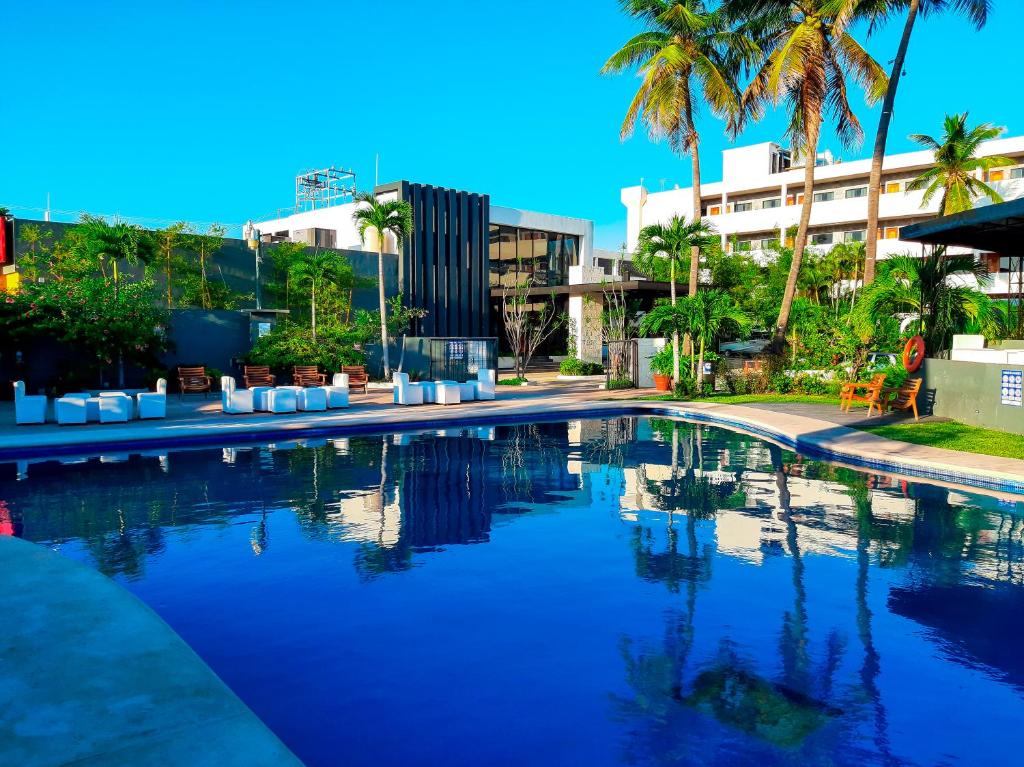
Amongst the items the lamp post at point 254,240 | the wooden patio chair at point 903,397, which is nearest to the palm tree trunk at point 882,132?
the wooden patio chair at point 903,397

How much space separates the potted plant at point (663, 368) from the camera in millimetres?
22547

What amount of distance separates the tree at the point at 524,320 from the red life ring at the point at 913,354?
44.3 feet

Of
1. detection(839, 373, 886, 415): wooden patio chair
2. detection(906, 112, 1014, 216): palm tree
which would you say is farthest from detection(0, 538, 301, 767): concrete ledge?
detection(906, 112, 1014, 216): palm tree

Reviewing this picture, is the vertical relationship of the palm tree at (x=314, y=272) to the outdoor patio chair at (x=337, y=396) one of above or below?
above

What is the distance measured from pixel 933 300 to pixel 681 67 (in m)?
10.6

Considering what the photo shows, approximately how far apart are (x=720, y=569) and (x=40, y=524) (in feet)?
22.9

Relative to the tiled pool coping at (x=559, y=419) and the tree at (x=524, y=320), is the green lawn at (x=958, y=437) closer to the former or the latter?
the tiled pool coping at (x=559, y=419)

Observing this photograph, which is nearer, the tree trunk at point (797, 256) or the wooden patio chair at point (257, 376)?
the wooden patio chair at point (257, 376)

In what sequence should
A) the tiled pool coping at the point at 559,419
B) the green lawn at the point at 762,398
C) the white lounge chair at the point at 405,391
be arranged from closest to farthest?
the tiled pool coping at the point at 559,419 < the white lounge chair at the point at 405,391 < the green lawn at the point at 762,398

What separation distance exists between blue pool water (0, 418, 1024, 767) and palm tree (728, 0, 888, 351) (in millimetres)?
14750

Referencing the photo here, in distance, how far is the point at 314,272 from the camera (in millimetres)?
27125

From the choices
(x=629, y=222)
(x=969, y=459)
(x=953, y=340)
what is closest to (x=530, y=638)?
(x=969, y=459)

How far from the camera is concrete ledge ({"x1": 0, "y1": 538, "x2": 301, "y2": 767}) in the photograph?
3.21 m

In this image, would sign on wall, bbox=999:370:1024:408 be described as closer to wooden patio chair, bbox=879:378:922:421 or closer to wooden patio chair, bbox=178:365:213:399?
wooden patio chair, bbox=879:378:922:421
